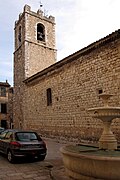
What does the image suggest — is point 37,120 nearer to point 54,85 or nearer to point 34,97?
point 34,97

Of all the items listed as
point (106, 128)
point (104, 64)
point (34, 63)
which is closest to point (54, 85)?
point (104, 64)

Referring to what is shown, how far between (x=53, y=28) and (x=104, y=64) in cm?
1599

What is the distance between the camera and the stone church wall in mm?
10516

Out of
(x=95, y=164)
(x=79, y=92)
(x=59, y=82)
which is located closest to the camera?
(x=95, y=164)

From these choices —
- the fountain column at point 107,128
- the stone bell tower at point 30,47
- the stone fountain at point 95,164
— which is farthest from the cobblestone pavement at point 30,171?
the stone bell tower at point 30,47

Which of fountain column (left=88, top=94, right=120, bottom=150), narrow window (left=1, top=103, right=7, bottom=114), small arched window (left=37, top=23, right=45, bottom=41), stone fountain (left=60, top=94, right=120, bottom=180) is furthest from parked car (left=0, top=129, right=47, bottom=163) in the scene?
narrow window (left=1, top=103, right=7, bottom=114)

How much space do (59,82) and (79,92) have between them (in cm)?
262

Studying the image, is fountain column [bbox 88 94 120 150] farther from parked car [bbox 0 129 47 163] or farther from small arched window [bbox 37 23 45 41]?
small arched window [bbox 37 23 45 41]

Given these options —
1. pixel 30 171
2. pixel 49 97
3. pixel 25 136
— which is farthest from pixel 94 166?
pixel 49 97

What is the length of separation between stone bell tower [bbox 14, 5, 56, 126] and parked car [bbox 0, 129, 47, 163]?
13.2 meters

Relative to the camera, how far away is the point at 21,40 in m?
23.3

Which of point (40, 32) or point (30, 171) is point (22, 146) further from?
point (40, 32)

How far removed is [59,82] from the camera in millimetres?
14797

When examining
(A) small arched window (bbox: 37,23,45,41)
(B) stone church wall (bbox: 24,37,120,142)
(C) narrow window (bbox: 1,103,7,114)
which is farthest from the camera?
(C) narrow window (bbox: 1,103,7,114)
